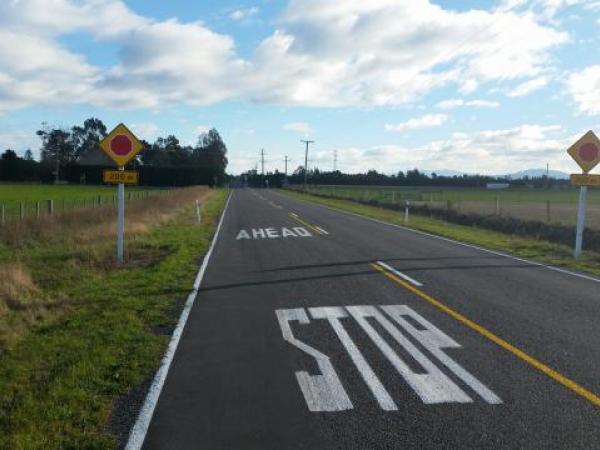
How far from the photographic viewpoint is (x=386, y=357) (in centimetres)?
660

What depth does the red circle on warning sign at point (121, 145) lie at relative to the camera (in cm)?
1399

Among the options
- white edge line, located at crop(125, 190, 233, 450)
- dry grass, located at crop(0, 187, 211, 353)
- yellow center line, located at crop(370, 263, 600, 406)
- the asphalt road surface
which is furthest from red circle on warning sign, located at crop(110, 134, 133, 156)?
yellow center line, located at crop(370, 263, 600, 406)

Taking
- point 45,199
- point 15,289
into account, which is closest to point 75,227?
point 15,289

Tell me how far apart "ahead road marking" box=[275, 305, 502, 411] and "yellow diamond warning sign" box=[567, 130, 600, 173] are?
9868 millimetres

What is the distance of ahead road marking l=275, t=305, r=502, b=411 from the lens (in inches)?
213

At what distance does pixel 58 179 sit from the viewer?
415 feet

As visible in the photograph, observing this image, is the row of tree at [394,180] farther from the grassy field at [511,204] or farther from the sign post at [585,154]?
the sign post at [585,154]

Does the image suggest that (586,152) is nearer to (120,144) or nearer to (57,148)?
(120,144)

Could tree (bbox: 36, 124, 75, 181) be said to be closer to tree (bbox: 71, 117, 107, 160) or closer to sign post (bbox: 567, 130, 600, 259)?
tree (bbox: 71, 117, 107, 160)

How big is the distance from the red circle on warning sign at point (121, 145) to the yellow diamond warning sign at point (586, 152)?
37.5 feet

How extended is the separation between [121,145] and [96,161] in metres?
136

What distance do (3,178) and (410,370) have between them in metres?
131

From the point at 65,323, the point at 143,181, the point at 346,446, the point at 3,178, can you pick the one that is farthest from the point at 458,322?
the point at 3,178

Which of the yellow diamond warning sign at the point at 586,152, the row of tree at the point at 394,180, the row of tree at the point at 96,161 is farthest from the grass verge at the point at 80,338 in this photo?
the row of tree at the point at 394,180
